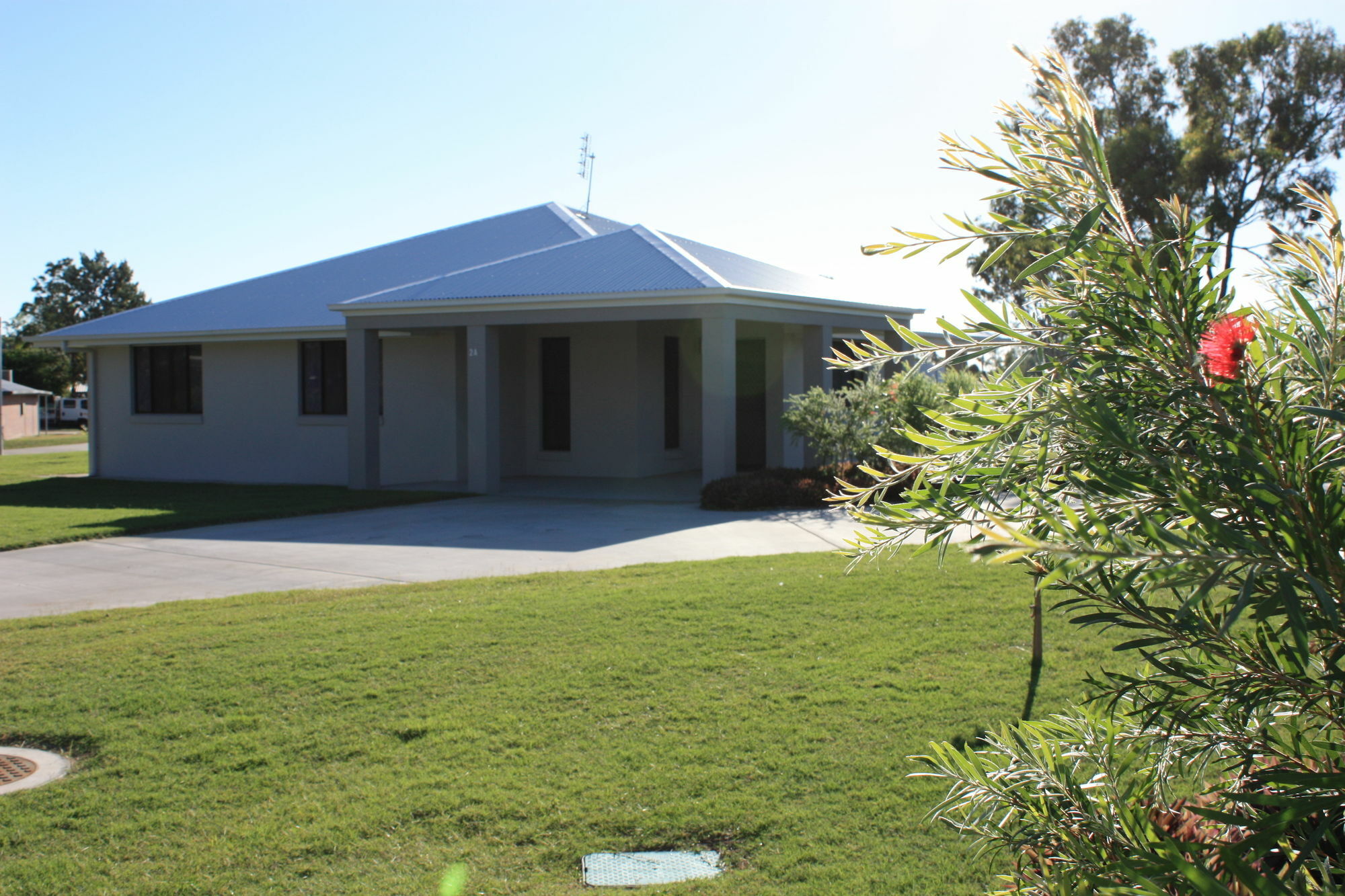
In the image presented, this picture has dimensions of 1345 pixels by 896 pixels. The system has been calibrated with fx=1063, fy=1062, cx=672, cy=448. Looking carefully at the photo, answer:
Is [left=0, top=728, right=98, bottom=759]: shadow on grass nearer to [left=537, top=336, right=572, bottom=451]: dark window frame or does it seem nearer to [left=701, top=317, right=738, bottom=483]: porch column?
[left=701, top=317, right=738, bottom=483]: porch column

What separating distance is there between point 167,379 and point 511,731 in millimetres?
20275

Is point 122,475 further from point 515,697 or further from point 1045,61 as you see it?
point 1045,61

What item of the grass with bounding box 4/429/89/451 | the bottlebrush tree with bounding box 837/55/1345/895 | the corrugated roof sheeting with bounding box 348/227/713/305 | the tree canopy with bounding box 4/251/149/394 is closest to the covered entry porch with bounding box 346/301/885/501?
the corrugated roof sheeting with bounding box 348/227/713/305

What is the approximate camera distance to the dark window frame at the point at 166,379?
2262cm

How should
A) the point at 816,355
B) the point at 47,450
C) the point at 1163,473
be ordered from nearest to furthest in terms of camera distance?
the point at 1163,473, the point at 816,355, the point at 47,450

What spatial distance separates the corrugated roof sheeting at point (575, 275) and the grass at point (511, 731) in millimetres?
9084

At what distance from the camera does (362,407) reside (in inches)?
739

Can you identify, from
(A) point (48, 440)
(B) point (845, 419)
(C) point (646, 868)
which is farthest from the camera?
(A) point (48, 440)

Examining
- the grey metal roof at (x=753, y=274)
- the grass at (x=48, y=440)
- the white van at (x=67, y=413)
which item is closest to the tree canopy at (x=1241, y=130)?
the grey metal roof at (x=753, y=274)

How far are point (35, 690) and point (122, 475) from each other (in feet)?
61.4

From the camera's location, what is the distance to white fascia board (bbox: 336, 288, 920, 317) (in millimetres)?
16172

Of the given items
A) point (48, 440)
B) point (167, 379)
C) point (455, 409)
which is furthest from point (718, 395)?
point (48, 440)

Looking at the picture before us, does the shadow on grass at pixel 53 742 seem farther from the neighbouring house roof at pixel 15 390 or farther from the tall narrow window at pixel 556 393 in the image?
the neighbouring house roof at pixel 15 390

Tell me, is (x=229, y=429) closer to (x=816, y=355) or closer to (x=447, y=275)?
(x=447, y=275)
